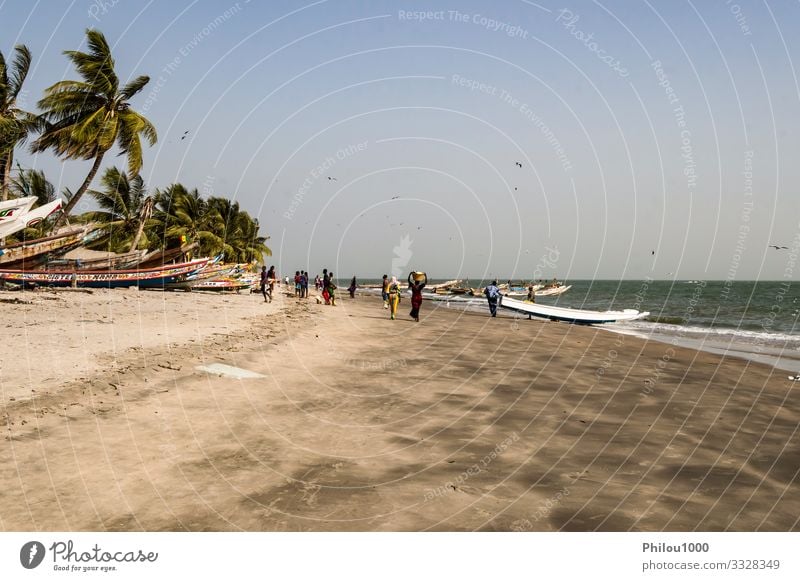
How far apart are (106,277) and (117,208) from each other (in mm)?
18570

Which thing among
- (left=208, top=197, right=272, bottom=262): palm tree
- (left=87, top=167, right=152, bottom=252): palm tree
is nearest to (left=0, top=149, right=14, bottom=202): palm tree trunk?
(left=87, top=167, right=152, bottom=252): palm tree

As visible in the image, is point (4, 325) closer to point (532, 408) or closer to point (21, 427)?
point (21, 427)

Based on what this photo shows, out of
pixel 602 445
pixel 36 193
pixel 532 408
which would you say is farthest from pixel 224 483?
pixel 36 193

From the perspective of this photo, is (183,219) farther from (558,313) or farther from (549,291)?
(549,291)

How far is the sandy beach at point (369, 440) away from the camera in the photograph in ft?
19.0

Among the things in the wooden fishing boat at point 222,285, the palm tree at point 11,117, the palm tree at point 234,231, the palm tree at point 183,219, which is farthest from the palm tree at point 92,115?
the palm tree at point 234,231

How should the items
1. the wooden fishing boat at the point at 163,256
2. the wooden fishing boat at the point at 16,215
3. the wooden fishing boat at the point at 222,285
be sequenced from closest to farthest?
1. the wooden fishing boat at the point at 16,215
2. the wooden fishing boat at the point at 163,256
3. the wooden fishing boat at the point at 222,285

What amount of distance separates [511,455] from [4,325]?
15.5 m

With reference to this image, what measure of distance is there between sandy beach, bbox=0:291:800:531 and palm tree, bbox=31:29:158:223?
2228 centimetres

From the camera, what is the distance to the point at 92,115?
1367 inches

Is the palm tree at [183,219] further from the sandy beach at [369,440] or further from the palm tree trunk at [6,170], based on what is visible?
the sandy beach at [369,440]

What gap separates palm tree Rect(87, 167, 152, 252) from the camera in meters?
51.5

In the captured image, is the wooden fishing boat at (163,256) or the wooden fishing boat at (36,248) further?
the wooden fishing boat at (163,256)

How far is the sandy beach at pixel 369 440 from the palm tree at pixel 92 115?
22279 millimetres
